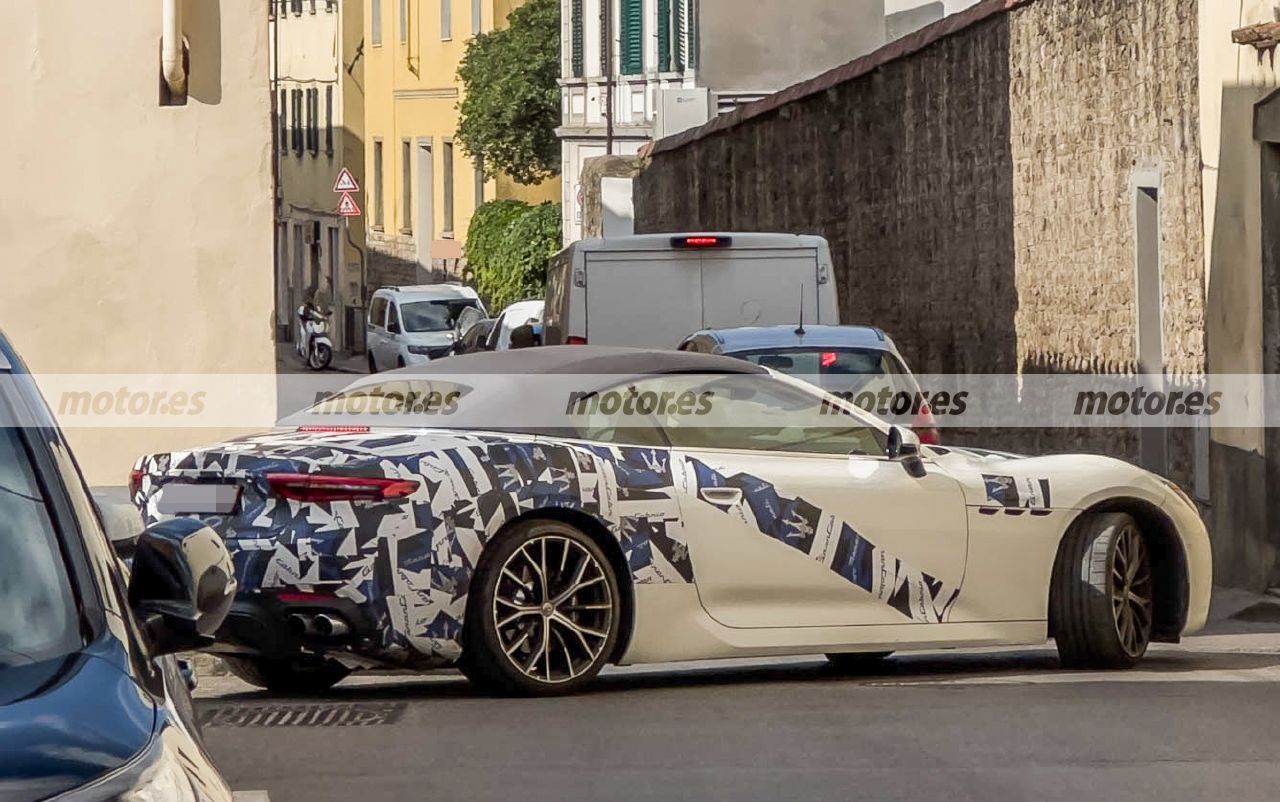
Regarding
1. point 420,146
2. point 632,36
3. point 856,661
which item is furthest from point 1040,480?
point 420,146

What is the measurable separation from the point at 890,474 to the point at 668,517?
1092 millimetres

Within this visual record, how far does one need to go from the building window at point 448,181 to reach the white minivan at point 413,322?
22542 millimetres

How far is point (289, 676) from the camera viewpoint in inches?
392

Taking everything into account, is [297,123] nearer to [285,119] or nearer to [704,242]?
[285,119]

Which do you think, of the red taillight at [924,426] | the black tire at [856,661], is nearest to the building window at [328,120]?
the red taillight at [924,426]

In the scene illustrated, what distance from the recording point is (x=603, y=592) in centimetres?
923

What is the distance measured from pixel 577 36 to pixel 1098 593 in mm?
52585

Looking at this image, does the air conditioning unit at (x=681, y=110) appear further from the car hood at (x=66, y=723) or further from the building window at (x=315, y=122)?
the car hood at (x=66, y=723)

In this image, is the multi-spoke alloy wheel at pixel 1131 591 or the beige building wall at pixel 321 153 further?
the beige building wall at pixel 321 153

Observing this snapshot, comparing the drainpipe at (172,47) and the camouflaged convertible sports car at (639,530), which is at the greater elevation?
the drainpipe at (172,47)

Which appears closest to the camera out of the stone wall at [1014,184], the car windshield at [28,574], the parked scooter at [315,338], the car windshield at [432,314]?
the car windshield at [28,574]

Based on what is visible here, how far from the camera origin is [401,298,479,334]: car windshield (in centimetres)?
4453

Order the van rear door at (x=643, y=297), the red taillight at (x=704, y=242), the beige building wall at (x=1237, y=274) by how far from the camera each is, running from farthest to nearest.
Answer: the van rear door at (x=643, y=297)
the red taillight at (x=704, y=242)
the beige building wall at (x=1237, y=274)

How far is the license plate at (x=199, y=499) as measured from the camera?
8.87 m
